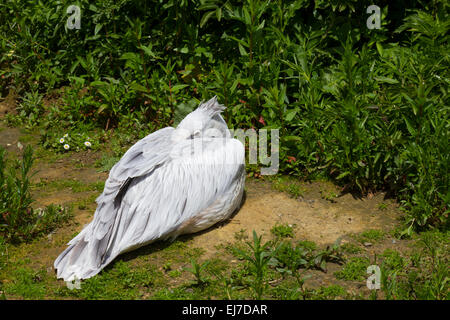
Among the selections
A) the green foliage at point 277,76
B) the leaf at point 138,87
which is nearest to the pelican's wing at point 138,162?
the green foliage at point 277,76

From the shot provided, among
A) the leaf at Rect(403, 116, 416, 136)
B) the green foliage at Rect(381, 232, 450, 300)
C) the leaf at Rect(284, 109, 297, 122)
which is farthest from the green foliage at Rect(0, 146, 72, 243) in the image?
→ the leaf at Rect(403, 116, 416, 136)

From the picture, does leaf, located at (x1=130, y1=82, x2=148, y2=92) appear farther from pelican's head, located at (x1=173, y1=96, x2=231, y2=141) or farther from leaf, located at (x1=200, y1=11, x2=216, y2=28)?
pelican's head, located at (x1=173, y1=96, x2=231, y2=141)

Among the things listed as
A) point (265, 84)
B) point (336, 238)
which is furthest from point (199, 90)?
point (336, 238)

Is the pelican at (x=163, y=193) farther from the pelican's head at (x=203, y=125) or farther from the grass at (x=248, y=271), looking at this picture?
the grass at (x=248, y=271)

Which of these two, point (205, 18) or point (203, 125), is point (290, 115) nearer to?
point (203, 125)

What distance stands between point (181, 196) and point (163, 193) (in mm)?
157

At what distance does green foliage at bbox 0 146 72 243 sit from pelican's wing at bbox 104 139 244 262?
0.81m

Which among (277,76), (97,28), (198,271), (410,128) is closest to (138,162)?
(198,271)

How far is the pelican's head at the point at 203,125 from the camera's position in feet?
16.8

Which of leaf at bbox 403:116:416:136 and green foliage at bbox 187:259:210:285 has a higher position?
leaf at bbox 403:116:416:136

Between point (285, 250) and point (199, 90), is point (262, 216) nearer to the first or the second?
point (285, 250)

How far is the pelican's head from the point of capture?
513 centimetres

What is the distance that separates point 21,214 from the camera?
491 cm

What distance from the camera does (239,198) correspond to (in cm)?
511
